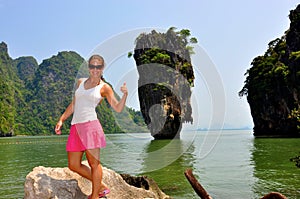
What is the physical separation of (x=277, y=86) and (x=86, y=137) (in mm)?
44640

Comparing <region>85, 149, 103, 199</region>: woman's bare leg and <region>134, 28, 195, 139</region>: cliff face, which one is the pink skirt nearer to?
<region>85, 149, 103, 199</region>: woman's bare leg

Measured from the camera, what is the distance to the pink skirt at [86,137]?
Answer: 3510 mm

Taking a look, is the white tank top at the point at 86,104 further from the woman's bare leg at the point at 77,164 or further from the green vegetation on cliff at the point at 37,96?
the green vegetation on cliff at the point at 37,96

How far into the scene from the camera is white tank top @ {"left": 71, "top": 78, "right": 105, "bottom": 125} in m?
3.54

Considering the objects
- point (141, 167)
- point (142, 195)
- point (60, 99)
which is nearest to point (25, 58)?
point (60, 99)

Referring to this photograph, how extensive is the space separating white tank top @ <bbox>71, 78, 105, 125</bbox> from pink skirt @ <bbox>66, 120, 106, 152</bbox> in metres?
0.06

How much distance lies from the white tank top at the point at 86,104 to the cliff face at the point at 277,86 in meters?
36.6

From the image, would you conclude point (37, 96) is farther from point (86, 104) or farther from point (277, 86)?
point (86, 104)

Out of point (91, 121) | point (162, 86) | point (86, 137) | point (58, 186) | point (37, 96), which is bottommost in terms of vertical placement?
point (58, 186)

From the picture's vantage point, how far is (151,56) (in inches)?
1793

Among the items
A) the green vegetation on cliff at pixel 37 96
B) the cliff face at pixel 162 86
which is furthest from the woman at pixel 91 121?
the green vegetation on cliff at pixel 37 96

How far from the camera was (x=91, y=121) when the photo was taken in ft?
11.6

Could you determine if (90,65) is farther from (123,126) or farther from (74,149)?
(123,126)

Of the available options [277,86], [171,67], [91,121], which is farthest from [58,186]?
[277,86]
